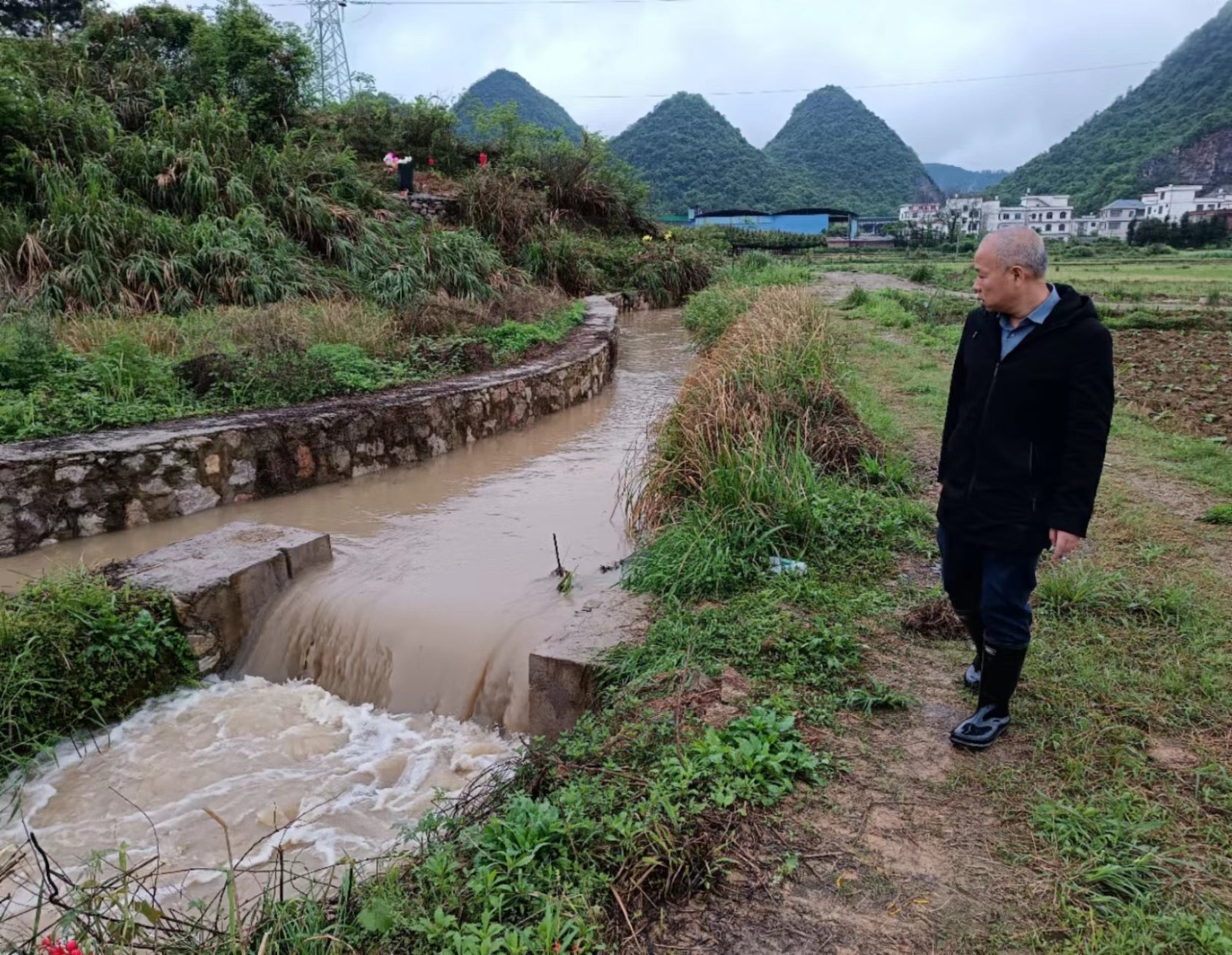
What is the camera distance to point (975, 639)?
2.84 meters

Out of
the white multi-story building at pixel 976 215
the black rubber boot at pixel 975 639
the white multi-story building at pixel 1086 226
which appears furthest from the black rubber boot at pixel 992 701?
the white multi-story building at pixel 1086 226

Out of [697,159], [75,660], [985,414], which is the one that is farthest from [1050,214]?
[75,660]

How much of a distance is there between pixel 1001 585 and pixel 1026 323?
0.82m

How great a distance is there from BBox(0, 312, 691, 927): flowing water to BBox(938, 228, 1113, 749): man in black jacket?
2.03m

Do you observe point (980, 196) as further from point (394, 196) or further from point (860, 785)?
point (860, 785)

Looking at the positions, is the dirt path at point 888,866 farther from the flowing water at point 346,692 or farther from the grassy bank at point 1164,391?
the grassy bank at point 1164,391

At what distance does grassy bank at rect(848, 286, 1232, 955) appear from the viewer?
1.88 meters

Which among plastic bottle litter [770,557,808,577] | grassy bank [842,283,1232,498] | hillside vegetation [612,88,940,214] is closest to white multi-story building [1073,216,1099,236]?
hillside vegetation [612,88,940,214]

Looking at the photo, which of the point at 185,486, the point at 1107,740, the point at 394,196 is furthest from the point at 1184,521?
the point at 394,196

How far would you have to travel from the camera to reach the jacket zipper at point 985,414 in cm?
248

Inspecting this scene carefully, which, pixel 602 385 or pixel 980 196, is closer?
pixel 602 385

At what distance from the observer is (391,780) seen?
328cm

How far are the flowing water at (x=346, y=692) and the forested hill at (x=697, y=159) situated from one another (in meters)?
55.3

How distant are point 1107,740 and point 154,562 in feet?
14.3
